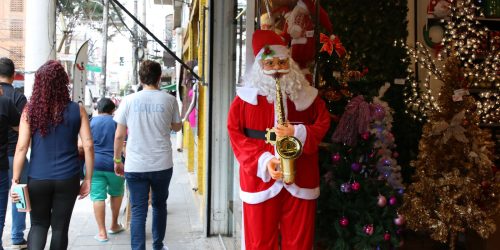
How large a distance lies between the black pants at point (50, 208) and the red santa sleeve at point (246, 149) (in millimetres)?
1350

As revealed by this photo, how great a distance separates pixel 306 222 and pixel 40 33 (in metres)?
3.76

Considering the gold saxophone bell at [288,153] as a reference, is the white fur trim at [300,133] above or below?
Answer: above

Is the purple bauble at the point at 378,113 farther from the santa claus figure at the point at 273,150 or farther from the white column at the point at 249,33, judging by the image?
the white column at the point at 249,33

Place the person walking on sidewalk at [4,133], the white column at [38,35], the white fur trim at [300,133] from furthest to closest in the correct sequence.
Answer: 1. the white column at [38,35]
2. the person walking on sidewalk at [4,133]
3. the white fur trim at [300,133]

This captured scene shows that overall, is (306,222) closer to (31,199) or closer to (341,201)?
(341,201)

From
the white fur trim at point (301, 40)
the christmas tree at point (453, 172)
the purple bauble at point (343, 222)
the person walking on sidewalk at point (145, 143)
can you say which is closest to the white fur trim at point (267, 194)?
the purple bauble at point (343, 222)

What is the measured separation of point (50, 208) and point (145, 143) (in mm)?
945

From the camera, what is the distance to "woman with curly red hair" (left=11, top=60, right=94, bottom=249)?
3277 millimetres

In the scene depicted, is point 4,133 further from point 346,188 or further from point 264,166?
point 346,188

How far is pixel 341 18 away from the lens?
14.0 ft

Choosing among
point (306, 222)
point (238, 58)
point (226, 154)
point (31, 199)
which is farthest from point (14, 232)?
point (306, 222)

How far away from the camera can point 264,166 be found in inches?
106

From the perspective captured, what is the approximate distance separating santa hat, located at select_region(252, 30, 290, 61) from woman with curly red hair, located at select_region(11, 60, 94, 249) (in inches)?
59.3

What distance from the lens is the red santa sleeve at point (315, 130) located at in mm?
2680
